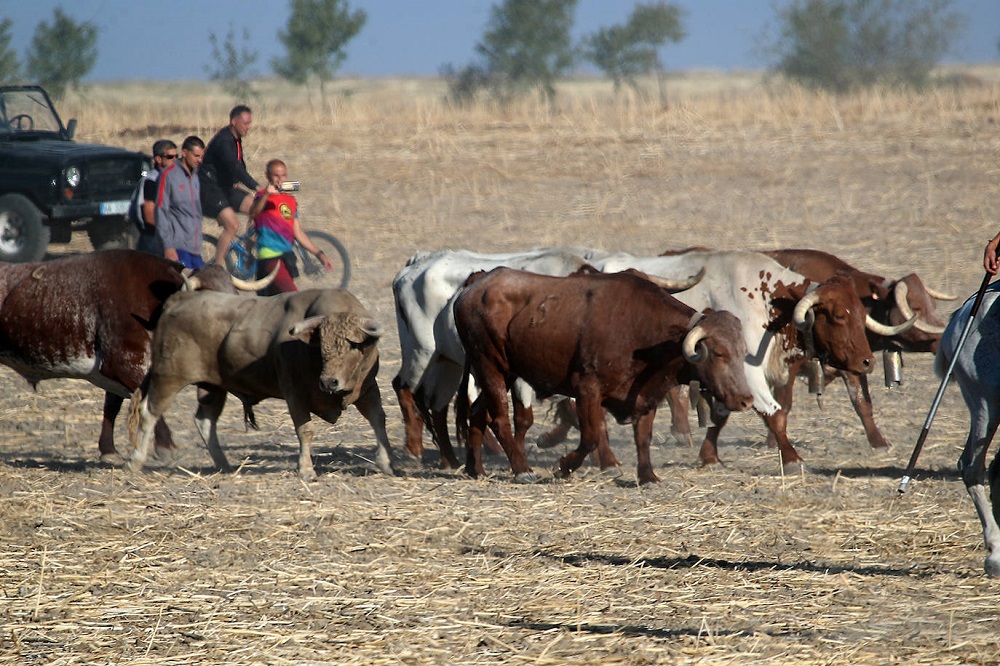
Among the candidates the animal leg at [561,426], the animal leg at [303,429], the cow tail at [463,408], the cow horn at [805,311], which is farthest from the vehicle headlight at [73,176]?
the cow horn at [805,311]

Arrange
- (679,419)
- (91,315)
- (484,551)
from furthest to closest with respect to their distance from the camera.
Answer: (679,419)
(91,315)
(484,551)

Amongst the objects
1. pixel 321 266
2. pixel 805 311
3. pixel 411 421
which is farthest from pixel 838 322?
pixel 321 266

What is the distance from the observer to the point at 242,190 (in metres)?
14.3

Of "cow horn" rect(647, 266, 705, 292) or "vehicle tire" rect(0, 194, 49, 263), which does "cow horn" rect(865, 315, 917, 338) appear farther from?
"vehicle tire" rect(0, 194, 49, 263)

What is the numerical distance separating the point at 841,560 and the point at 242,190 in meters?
9.13

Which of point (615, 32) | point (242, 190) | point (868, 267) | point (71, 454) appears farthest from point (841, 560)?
point (615, 32)

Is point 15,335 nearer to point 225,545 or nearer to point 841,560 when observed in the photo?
point 225,545

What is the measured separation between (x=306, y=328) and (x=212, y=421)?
1274 mm

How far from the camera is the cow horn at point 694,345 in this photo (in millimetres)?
8414

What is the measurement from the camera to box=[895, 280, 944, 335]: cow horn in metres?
Result: 10.2

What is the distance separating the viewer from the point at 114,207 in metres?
17.9

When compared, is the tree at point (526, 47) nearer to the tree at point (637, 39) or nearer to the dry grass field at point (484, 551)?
the tree at point (637, 39)

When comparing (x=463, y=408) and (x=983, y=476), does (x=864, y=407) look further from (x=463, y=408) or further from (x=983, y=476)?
(x=983, y=476)

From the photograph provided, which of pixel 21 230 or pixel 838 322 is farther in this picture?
pixel 21 230
